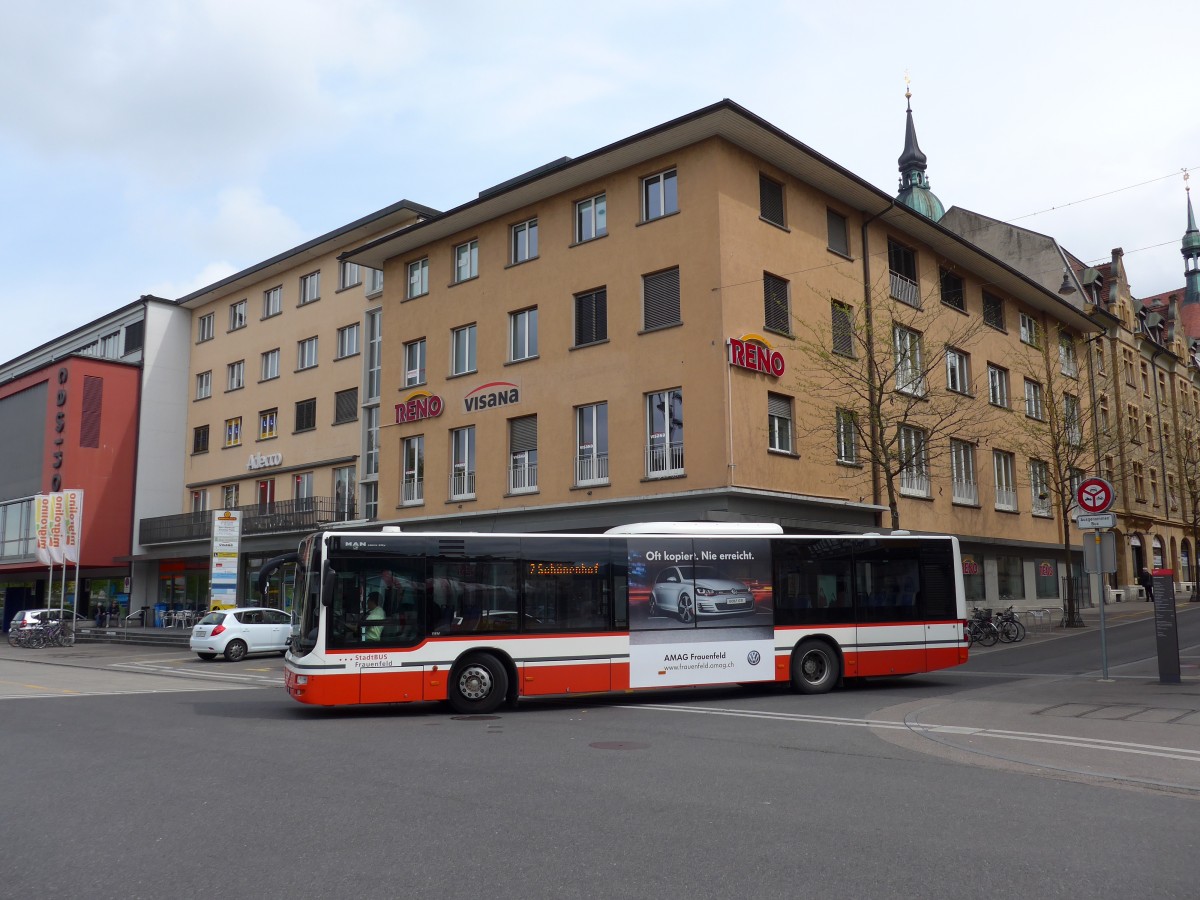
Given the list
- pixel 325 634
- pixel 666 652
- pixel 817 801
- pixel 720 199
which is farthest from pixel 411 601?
pixel 720 199

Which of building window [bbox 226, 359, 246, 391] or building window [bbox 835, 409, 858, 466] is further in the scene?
building window [bbox 226, 359, 246, 391]

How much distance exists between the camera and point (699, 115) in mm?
24859

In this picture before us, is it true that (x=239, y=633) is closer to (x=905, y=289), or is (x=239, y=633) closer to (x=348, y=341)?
(x=348, y=341)

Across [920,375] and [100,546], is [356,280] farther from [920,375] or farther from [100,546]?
[920,375]

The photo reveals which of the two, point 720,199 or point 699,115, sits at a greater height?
point 699,115

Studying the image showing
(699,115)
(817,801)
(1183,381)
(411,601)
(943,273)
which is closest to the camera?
(817,801)

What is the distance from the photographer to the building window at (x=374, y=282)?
131 feet

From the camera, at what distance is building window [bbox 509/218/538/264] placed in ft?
100

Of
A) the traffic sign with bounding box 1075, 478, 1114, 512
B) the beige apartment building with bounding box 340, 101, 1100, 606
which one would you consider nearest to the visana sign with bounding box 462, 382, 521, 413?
the beige apartment building with bounding box 340, 101, 1100, 606

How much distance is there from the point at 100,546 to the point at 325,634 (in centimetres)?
4018

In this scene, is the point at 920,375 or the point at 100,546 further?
the point at 100,546

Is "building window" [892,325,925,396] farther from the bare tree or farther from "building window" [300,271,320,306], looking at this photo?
"building window" [300,271,320,306]

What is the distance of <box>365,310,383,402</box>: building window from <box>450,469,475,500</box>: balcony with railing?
8.96 m

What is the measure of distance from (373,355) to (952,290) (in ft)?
70.3
